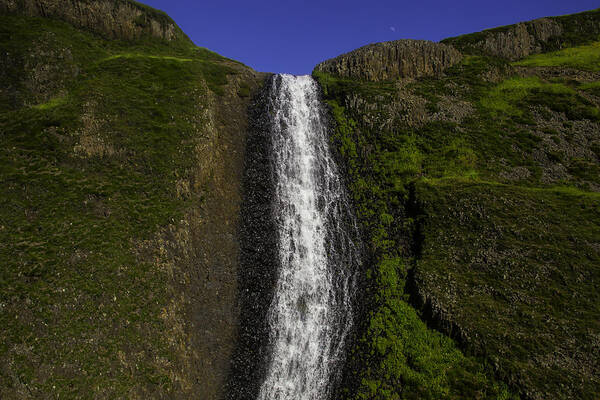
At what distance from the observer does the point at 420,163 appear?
29297 millimetres

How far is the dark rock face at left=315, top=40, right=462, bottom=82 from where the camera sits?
121 feet

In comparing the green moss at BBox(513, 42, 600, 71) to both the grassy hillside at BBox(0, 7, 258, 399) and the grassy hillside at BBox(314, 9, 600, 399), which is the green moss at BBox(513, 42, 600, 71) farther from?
the grassy hillside at BBox(0, 7, 258, 399)

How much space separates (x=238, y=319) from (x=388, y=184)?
16719mm

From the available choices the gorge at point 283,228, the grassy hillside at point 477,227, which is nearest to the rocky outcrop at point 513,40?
the grassy hillside at point 477,227

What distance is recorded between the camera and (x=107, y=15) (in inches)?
1438

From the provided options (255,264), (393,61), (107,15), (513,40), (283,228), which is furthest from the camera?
(513,40)

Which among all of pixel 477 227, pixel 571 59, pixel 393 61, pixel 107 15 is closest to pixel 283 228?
pixel 477 227

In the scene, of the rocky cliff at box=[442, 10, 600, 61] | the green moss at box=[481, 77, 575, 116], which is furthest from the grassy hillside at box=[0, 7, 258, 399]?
the rocky cliff at box=[442, 10, 600, 61]

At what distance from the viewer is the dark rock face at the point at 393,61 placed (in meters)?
37.0

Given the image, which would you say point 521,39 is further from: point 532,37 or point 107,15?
point 107,15

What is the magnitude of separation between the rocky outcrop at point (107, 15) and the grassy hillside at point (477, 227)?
21916 mm

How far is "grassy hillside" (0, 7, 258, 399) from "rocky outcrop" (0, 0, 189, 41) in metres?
1.95

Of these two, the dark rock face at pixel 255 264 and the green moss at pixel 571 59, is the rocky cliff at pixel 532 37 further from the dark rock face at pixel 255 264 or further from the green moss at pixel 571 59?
the dark rock face at pixel 255 264

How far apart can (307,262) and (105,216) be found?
550 inches
